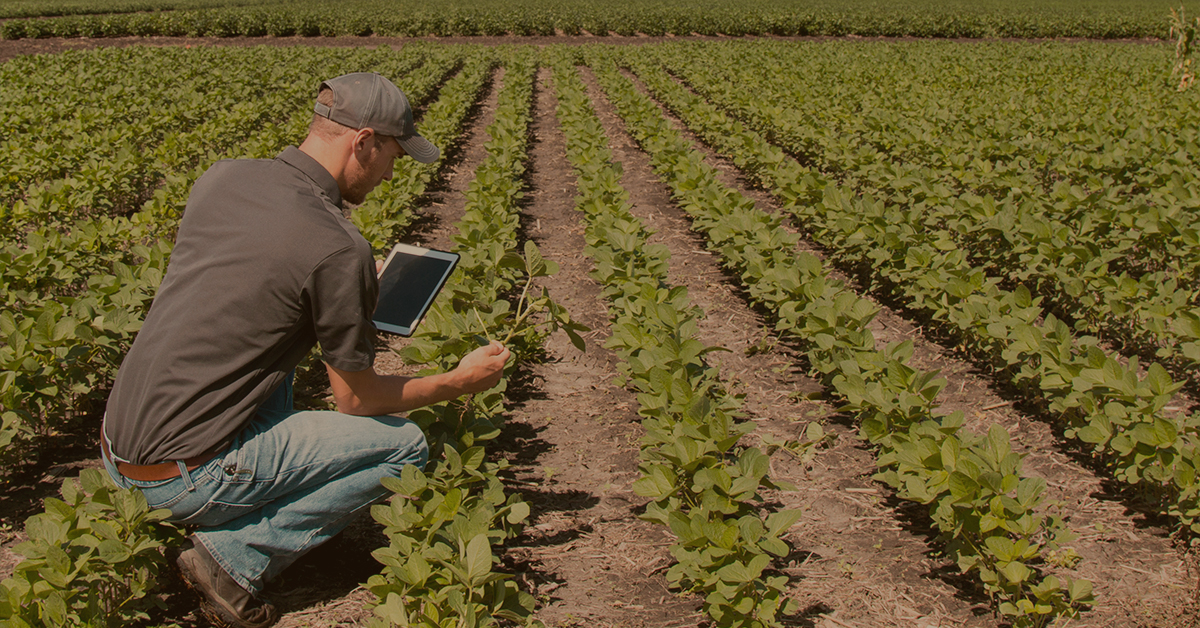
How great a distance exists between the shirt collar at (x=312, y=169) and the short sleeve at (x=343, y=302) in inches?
13.3

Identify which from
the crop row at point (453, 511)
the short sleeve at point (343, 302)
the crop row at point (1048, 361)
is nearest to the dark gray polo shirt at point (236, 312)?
the short sleeve at point (343, 302)

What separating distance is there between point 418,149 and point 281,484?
1.16m

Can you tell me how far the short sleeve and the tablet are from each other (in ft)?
0.87

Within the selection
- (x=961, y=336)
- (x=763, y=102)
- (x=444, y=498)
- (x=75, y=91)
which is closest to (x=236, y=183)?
(x=444, y=498)

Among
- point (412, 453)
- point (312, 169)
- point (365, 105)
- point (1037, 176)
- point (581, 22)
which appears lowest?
point (412, 453)

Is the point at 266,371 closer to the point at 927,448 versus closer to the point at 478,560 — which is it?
the point at 478,560

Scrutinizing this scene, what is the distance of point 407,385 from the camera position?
246 cm

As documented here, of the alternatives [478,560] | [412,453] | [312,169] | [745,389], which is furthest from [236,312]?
[745,389]

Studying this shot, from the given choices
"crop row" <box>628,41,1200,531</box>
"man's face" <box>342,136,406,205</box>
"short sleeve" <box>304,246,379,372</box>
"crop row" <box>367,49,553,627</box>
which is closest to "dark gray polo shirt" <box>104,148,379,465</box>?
"short sleeve" <box>304,246,379,372</box>

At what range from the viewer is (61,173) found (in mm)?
7551

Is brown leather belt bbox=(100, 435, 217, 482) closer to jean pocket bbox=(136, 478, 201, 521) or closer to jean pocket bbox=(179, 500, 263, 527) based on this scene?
jean pocket bbox=(136, 478, 201, 521)

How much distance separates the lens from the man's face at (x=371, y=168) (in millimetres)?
2473

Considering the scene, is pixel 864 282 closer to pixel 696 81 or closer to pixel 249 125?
pixel 249 125

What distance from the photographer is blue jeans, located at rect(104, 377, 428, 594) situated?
2.29m
